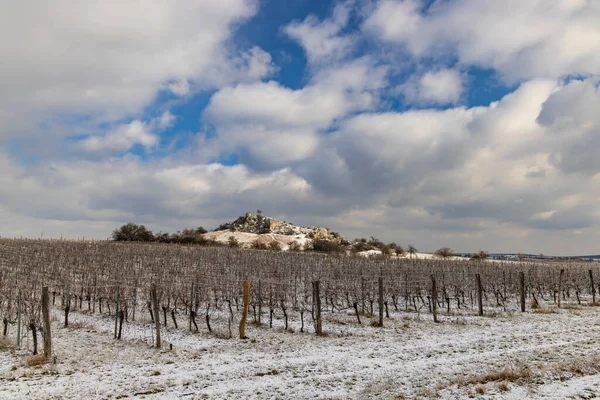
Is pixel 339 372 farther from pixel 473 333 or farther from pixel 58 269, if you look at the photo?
pixel 58 269

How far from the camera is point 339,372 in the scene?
8.30m

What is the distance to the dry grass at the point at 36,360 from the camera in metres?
8.81

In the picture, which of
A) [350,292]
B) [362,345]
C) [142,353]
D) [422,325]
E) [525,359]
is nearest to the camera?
[525,359]

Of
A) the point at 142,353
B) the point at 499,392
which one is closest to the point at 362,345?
the point at 499,392

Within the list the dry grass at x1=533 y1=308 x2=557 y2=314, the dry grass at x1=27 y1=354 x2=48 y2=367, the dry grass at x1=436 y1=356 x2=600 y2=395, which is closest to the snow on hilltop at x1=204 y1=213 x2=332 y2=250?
the dry grass at x1=533 y1=308 x2=557 y2=314

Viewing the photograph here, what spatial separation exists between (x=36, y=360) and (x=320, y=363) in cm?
592

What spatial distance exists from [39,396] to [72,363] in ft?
6.93

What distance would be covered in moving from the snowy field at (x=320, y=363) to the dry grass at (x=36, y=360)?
0.11 meters

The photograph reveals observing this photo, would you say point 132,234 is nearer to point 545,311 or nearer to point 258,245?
point 258,245

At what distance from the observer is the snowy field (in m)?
7.09

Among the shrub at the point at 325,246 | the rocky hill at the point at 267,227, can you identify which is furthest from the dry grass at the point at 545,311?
the rocky hill at the point at 267,227

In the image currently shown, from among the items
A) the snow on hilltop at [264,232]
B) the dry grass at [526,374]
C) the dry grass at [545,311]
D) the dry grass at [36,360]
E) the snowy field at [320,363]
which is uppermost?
the snow on hilltop at [264,232]

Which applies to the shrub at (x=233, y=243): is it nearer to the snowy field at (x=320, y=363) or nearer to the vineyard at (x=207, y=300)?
the vineyard at (x=207, y=300)

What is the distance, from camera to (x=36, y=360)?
8.91 metres
